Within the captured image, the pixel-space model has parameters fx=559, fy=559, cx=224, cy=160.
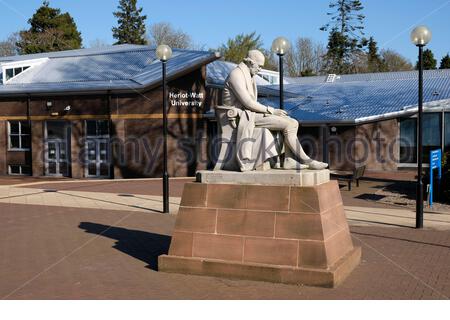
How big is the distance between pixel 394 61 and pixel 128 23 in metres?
36.5

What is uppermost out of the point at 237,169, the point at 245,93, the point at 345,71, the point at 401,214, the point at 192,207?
the point at 345,71

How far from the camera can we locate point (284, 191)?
7.70m

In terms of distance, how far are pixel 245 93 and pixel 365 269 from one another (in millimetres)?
3189

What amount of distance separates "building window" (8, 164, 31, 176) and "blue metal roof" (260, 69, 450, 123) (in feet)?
A: 43.2

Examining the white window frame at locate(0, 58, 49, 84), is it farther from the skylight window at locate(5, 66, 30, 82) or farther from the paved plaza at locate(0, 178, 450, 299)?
the paved plaza at locate(0, 178, 450, 299)

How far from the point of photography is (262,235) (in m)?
7.73

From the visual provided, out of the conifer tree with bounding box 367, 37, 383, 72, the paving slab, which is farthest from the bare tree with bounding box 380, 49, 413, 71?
the paving slab

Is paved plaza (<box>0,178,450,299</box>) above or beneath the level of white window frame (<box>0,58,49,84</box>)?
beneath

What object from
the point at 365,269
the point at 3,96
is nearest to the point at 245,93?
the point at 365,269

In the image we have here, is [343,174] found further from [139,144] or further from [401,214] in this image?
[139,144]

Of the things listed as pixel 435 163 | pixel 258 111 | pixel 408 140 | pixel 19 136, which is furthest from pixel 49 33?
pixel 258 111

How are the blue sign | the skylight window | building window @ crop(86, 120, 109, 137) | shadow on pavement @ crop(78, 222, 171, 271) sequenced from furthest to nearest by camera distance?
1. the skylight window
2. building window @ crop(86, 120, 109, 137)
3. the blue sign
4. shadow on pavement @ crop(78, 222, 171, 271)

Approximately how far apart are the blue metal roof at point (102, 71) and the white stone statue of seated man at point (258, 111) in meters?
17.0

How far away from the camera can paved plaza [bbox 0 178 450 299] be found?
7.14 metres
